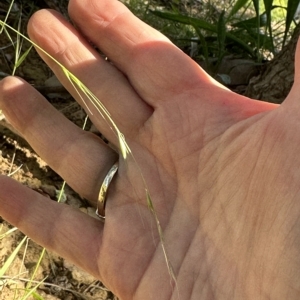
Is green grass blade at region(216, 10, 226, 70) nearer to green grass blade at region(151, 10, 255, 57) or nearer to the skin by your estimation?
green grass blade at region(151, 10, 255, 57)

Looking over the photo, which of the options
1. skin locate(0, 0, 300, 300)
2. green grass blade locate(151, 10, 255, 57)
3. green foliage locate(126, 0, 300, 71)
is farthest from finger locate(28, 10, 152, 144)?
green grass blade locate(151, 10, 255, 57)

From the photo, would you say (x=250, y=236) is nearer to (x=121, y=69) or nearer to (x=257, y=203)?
(x=257, y=203)

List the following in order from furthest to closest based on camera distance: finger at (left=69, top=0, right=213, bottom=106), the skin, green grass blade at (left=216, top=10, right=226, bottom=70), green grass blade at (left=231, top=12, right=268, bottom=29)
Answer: green grass blade at (left=231, top=12, right=268, bottom=29) → green grass blade at (left=216, top=10, right=226, bottom=70) → finger at (left=69, top=0, right=213, bottom=106) → the skin

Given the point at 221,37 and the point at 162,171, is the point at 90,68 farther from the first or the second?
the point at 221,37

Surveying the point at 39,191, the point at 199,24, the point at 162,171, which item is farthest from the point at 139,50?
the point at 199,24

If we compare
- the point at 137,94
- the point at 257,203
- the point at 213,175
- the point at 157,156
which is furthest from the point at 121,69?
the point at 257,203

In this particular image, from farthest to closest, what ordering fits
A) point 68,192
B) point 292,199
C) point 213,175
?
1. point 68,192
2. point 213,175
3. point 292,199

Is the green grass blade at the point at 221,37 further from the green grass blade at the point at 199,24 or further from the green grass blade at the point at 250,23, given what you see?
the green grass blade at the point at 250,23

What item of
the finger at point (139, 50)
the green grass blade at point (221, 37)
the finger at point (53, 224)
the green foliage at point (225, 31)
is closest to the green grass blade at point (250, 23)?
the green foliage at point (225, 31)

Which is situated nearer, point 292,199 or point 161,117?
point 292,199
